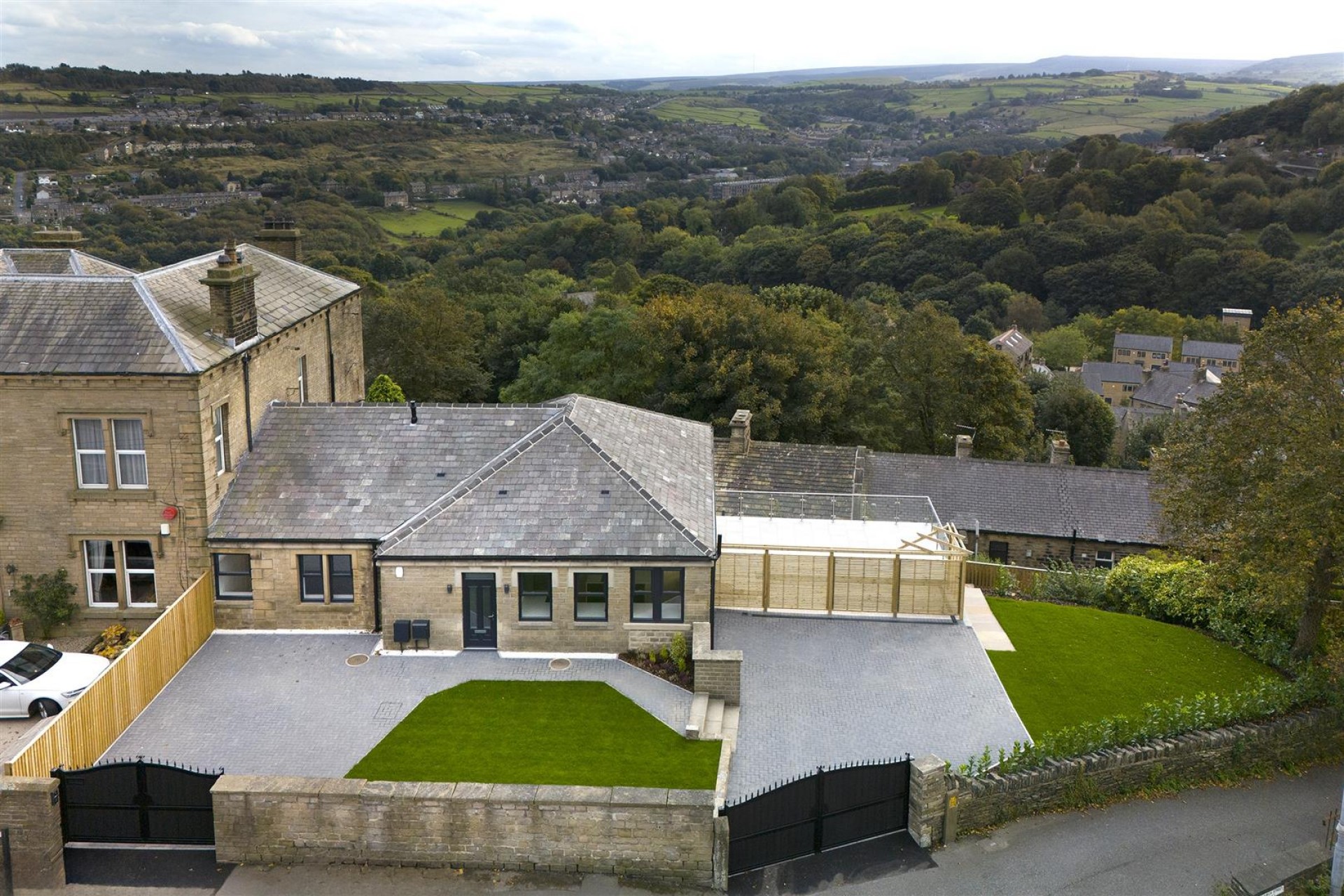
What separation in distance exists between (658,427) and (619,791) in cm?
1399

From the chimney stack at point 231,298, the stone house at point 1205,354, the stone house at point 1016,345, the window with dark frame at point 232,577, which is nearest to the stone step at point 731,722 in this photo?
the window with dark frame at point 232,577

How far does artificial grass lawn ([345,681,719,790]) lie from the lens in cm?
1816

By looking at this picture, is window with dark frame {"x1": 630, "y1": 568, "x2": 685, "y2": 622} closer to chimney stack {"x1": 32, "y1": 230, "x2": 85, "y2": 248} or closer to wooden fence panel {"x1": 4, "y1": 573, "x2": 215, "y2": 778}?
wooden fence panel {"x1": 4, "y1": 573, "x2": 215, "y2": 778}

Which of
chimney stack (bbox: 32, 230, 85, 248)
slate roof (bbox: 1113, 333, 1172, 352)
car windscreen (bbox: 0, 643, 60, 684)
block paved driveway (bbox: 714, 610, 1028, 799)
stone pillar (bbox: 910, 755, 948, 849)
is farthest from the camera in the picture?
slate roof (bbox: 1113, 333, 1172, 352)

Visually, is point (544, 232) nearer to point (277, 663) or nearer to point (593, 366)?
point (593, 366)

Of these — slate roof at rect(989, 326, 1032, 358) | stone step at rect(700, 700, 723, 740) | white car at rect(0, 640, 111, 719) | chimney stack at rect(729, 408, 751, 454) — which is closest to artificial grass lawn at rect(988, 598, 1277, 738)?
stone step at rect(700, 700, 723, 740)

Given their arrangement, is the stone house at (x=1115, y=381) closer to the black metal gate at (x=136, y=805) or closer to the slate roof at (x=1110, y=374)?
the slate roof at (x=1110, y=374)

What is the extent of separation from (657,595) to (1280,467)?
13488 millimetres

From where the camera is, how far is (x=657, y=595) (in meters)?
22.6

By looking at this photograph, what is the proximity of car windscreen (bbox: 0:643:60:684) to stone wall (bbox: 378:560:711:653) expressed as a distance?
6.47 metres

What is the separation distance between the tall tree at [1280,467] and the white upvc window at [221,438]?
2171 cm

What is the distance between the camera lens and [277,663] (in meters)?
22.1

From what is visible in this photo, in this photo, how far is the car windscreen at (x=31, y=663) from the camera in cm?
2005

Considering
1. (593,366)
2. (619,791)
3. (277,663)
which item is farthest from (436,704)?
(593,366)
